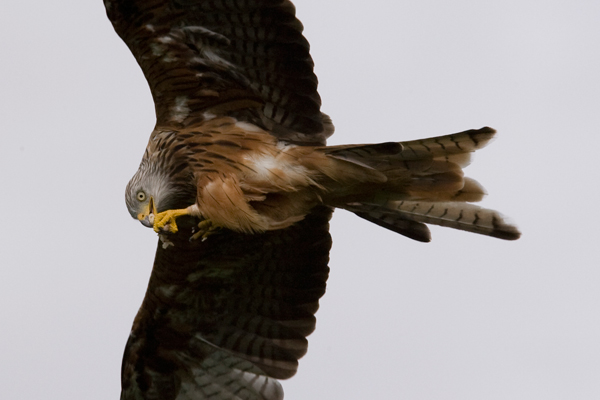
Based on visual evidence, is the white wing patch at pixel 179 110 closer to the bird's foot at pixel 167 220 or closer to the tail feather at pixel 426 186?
the bird's foot at pixel 167 220

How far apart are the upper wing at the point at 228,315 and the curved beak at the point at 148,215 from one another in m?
0.80

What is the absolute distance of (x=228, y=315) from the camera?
9289 millimetres

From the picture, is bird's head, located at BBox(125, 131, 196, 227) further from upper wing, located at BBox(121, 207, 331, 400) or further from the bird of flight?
upper wing, located at BBox(121, 207, 331, 400)

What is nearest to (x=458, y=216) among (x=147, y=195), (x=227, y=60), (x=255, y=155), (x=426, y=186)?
(x=426, y=186)

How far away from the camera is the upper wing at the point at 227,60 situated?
298 inches

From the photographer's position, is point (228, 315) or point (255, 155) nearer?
point (255, 155)

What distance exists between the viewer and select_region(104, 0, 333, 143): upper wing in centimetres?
756

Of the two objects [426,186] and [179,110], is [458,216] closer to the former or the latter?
[426,186]

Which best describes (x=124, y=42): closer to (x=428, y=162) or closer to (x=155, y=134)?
(x=155, y=134)

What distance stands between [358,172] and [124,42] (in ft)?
7.19

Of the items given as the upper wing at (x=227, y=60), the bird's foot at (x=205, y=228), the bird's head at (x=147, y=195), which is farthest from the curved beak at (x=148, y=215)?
the upper wing at (x=227, y=60)

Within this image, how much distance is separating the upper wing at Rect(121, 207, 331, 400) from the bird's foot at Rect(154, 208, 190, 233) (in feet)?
3.19

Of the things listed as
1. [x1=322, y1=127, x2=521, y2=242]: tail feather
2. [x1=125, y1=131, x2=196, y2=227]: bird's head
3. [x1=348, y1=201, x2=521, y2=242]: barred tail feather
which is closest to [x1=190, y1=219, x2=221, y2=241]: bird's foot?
[x1=125, y1=131, x2=196, y2=227]: bird's head

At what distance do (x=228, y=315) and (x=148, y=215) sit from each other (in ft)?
5.87
